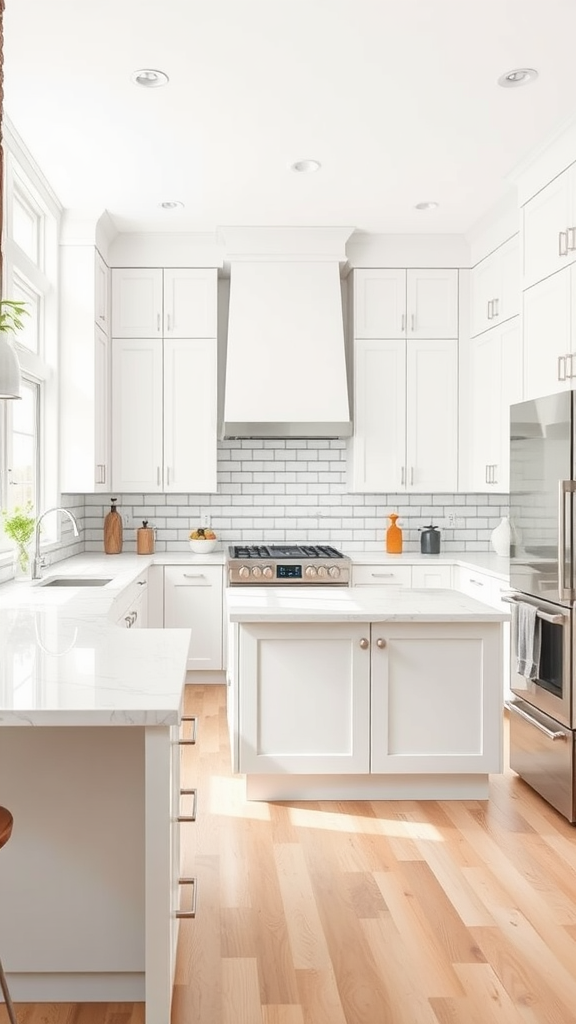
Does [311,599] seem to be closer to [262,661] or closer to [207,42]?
[262,661]

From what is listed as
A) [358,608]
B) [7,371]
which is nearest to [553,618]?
[358,608]

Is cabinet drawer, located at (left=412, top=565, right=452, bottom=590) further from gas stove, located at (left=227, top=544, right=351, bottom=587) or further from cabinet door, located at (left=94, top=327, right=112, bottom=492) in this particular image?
cabinet door, located at (left=94, top=327, right=112, bottom=492)

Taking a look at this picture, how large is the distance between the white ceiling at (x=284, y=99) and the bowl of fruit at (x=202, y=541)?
6.89ft

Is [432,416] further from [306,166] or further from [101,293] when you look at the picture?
[101,293]

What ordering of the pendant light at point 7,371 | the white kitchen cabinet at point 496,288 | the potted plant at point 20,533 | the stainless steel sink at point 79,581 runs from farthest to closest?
the white kitchen cabinet at point 496,288 < the stainless steel sink at point 79,581 < the potted plant at point 20,533 < the pendant light at point 7,371

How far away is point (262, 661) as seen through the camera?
3.41 metres

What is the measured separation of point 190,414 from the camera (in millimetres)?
5715

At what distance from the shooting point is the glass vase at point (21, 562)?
4.15 metres

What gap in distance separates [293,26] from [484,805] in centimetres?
310

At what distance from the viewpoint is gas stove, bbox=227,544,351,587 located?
17.1 feet

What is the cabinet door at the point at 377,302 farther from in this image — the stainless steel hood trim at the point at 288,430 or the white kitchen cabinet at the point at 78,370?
the white kitchen cabinet at the point at 78,370

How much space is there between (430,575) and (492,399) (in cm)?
120

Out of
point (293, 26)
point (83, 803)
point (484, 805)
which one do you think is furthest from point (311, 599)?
point (293, 26)

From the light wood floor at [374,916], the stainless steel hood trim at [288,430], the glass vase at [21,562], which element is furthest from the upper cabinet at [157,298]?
the light wood floor at [374,916]
